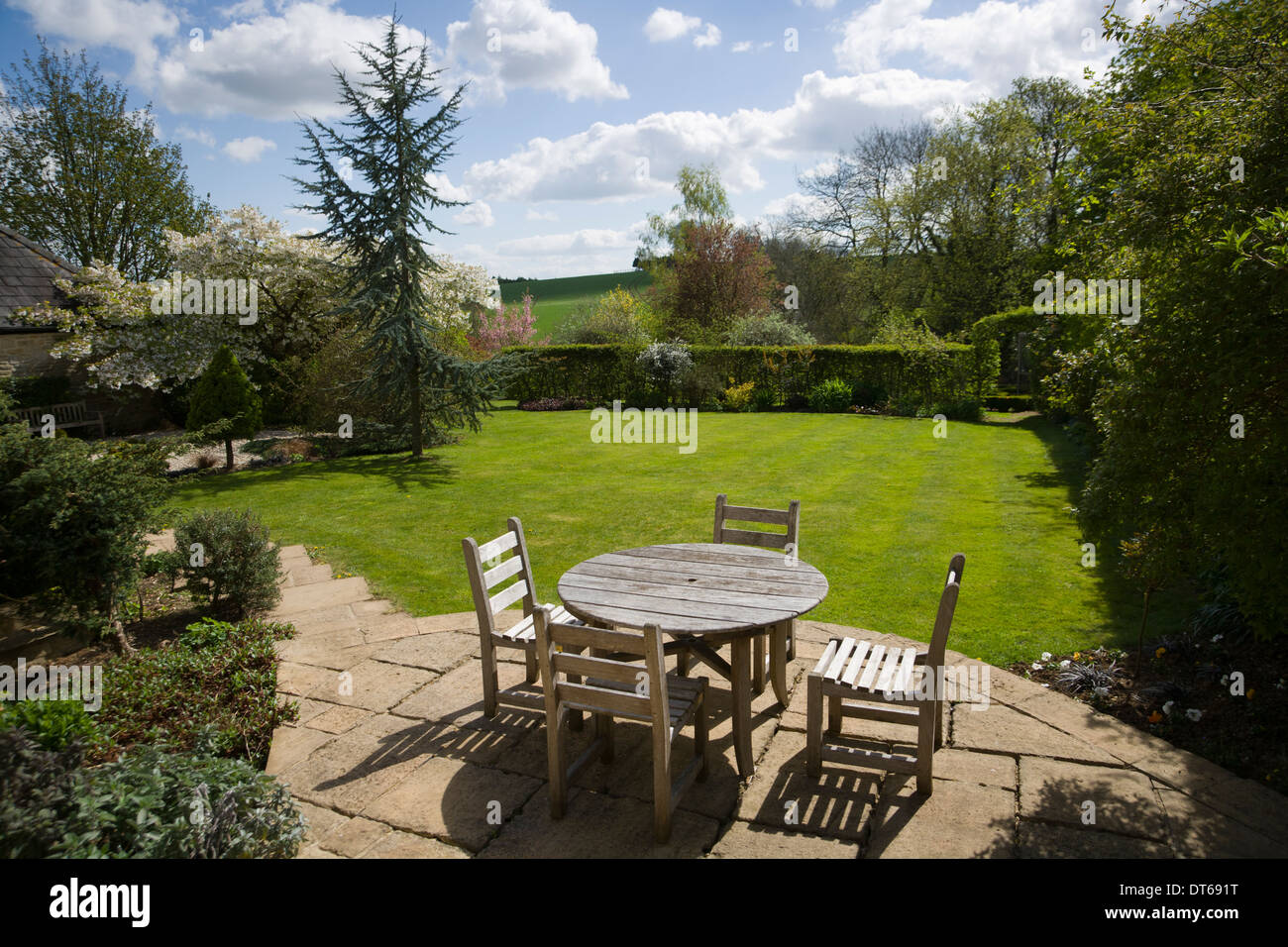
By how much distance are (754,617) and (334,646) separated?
349cm

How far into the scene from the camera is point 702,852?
3078 millimetres

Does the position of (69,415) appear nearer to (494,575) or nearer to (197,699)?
(197,699)

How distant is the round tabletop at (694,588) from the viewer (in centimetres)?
356

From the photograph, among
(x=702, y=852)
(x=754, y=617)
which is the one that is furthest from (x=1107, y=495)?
(x=702, y=852)

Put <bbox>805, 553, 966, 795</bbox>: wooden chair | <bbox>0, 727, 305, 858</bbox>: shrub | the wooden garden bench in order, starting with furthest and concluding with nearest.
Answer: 1. the wooden garden bench
2. <bbox>805, 553, 966, 795</bbox>: wooden chair
3. <bbox>0, 727, 305, 858</bbox>: shrub

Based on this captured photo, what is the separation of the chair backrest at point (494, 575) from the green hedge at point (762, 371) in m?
13.0

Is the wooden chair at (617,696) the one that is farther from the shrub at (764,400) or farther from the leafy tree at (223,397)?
the shrub at (764,400)

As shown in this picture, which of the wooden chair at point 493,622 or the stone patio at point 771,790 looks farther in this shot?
the wooden chair at point 493,622

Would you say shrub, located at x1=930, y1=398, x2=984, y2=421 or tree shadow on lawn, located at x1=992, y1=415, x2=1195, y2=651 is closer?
tree shadow on lawn, located at x1=992, y1=415, x2=1195, y2=651

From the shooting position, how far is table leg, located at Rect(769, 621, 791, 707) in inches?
164

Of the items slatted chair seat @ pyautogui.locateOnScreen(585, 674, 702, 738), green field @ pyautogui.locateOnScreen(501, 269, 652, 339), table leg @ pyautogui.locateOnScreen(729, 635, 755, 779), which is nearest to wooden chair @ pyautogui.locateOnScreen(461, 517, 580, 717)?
slatted chair seat @ pyautogui.locateOnScreen(585, 674, 702, 738)

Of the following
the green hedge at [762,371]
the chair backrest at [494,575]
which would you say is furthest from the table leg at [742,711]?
the green hedge at [762,371]

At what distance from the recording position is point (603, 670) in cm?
304

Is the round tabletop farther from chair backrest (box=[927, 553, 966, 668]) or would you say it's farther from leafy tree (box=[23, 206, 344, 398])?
leafy tree (box=[23, 206, 344, 398])
